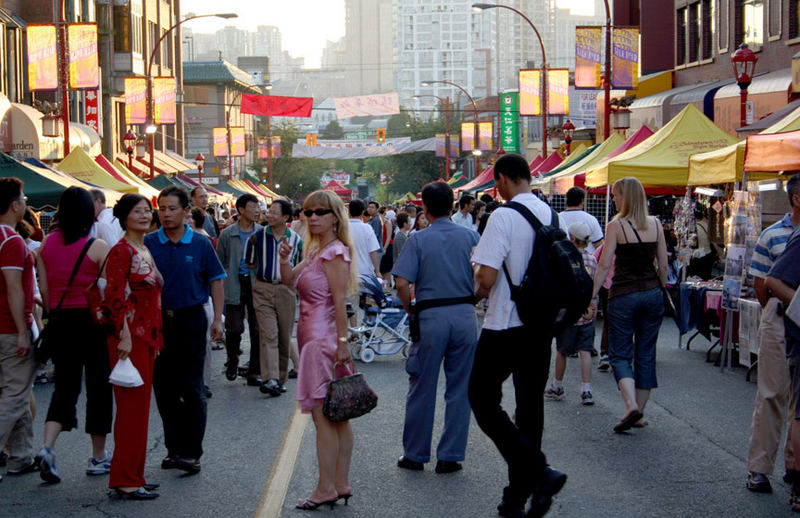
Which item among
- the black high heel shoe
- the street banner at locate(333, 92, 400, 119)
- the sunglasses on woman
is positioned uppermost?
the street banner at locate(333, 92, 400, 119)

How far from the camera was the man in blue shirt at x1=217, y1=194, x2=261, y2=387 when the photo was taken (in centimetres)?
1105

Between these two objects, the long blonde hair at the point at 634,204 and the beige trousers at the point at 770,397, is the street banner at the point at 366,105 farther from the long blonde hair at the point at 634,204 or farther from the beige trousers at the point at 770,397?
the beige trousers at the point at 770,397

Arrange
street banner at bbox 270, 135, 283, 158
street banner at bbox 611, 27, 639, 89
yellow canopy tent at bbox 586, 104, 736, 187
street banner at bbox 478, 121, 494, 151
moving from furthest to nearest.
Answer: street banner at bbox 270, 135, 283, 158 → street banner at bbox 478, 121, 494, 151 → street banner at bbox 611, 27, 639, 89 → yellow canopy tent at bbox 586, 104, 736, 187

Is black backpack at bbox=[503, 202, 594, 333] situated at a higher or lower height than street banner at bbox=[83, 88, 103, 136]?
lower

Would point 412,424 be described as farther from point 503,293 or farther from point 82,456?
point 82,456

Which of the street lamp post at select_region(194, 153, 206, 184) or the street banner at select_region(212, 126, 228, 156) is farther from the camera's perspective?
the street banner at select_region(212, 126, 228, 156)

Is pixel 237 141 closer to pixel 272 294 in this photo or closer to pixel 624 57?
pixel 624 57

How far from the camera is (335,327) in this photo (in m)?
6.23

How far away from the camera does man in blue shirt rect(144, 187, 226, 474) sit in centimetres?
711

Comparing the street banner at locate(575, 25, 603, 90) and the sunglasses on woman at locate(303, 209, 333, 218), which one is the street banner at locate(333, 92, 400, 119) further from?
the sunglasses on woman at locate(303, 209, 333, 218)

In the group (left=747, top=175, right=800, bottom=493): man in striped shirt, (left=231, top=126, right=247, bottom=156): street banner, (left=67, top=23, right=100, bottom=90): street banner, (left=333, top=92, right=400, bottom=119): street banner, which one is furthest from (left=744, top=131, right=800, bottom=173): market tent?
(left=333, top=92, right=400, bottom=119): street banner

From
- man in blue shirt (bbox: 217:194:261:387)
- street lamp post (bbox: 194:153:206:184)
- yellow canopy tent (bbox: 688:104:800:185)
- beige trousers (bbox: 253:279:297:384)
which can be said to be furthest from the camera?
street lamp post (bbox: 194:153:206:184)

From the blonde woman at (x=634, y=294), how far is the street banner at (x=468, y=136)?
50.0 metres

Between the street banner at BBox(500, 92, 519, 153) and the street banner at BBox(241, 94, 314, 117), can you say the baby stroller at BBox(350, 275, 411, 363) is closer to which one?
the street banner at BBox(241, 94, 314, 117)
